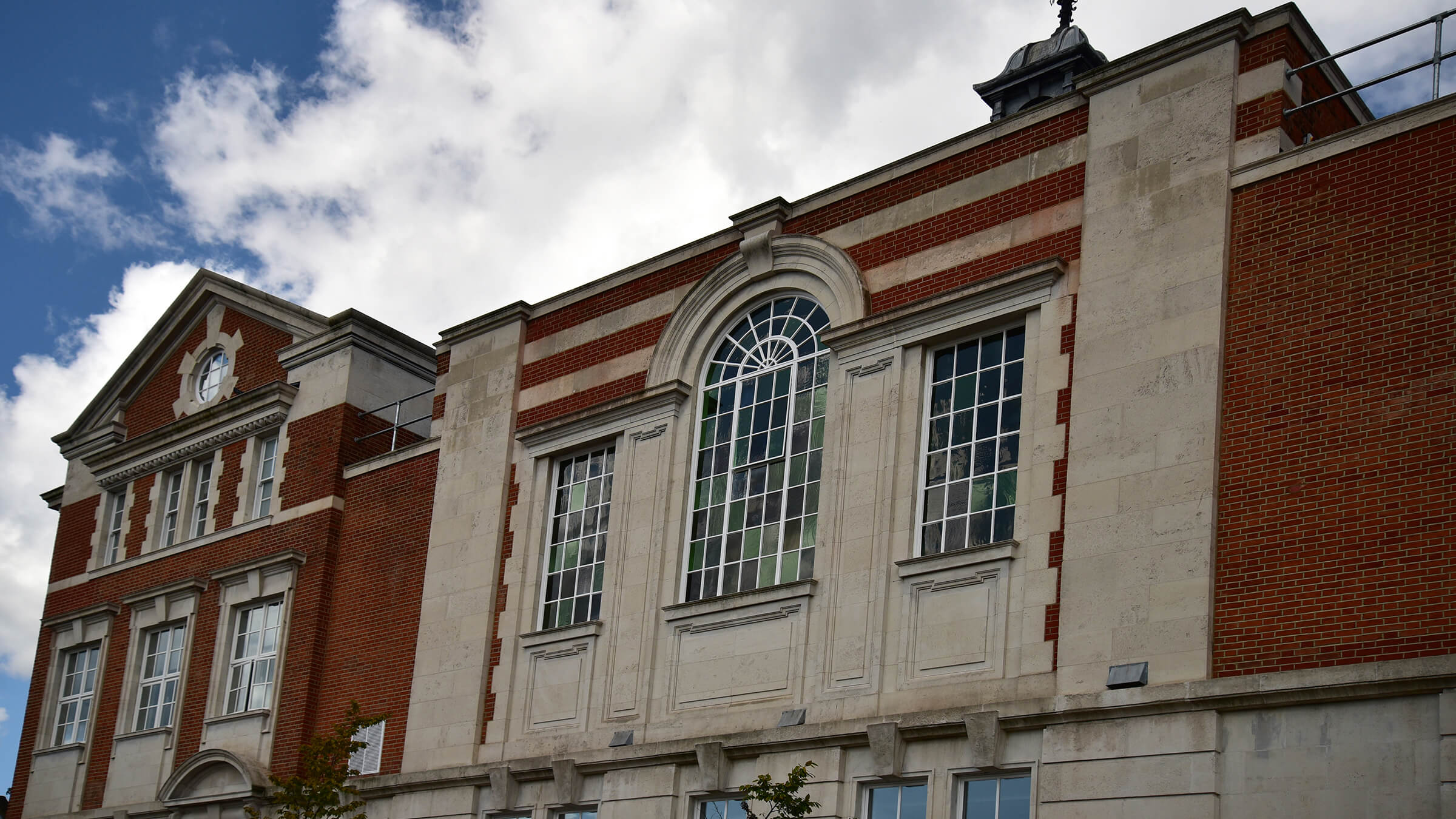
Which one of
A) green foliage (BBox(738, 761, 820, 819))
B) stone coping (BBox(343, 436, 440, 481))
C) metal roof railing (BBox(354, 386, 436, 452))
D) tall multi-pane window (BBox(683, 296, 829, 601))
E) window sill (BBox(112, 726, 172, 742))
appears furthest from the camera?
window sill (BBox(112, 726, 172, 742))

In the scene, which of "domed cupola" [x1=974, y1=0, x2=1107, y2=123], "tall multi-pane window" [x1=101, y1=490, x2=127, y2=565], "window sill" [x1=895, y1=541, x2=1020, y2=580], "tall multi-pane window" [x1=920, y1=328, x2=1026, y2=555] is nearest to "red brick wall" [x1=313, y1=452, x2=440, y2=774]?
"tall multi-pane window" [x1=101, y1=490, x2=127, y2=565]

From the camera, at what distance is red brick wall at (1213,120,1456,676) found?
13.8 meters

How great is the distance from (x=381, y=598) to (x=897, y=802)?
9287mm

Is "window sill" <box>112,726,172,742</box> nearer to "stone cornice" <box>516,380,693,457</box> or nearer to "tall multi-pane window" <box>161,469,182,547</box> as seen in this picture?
"tall multi-pane window" <box>161,469,182,547</box>

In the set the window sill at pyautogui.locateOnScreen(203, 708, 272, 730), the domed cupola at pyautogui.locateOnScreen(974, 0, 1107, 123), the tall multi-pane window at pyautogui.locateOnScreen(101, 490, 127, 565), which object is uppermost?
the domed cupola at pyautogui.locateOnScreen(974, 0, 1107, 123)

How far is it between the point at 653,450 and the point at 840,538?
334 centimetres

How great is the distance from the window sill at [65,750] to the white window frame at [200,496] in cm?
363

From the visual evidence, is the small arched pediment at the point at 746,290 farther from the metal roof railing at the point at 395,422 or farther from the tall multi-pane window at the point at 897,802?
the metal roof railing at the point at 395,422

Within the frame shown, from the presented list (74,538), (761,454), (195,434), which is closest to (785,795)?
(761,454)

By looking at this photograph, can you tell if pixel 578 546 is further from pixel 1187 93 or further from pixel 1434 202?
pixel 1434 202

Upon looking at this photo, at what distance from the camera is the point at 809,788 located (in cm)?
1691

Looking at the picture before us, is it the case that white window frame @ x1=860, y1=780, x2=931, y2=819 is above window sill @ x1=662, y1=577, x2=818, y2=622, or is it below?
below

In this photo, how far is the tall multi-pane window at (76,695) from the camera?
88.9ft

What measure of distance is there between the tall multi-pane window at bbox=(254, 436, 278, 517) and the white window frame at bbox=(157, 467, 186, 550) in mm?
1748
